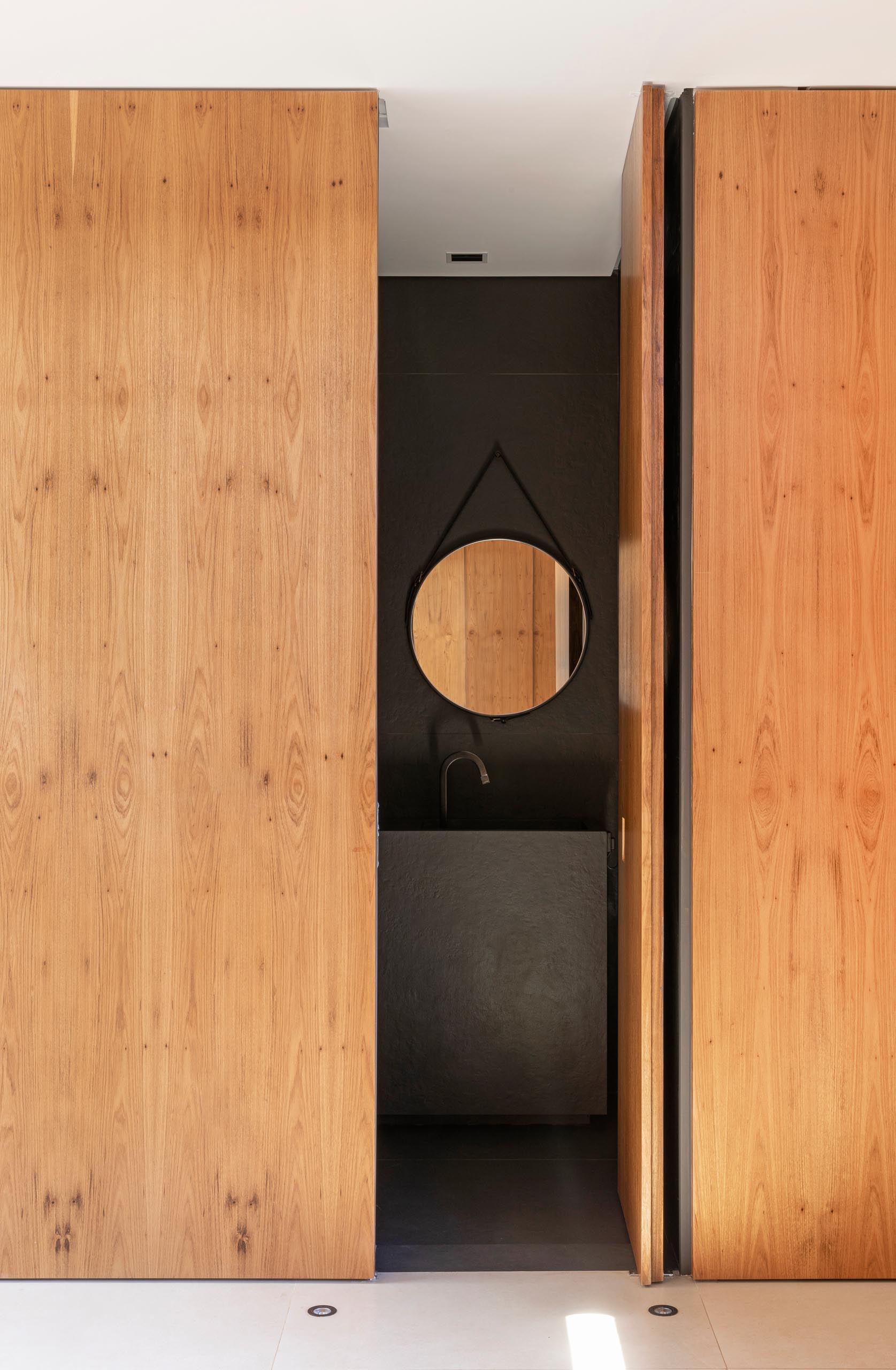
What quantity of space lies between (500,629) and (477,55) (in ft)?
5.64

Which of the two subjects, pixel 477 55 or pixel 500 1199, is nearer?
pixel 477 55

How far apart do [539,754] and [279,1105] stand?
1.54 m

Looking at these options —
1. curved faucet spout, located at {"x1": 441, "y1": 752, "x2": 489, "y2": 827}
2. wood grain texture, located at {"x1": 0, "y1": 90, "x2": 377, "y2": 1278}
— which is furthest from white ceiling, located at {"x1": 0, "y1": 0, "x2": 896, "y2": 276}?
curved faucet spout, located at {"x1": 441, "y1": 752, "x2": 489, "y2": 827}

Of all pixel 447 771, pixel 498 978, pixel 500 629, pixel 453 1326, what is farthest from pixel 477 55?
pixel 453 1326

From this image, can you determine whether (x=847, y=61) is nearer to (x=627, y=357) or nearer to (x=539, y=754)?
(x=627, y=357)

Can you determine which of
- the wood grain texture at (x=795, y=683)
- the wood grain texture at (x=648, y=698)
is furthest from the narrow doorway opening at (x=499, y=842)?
the wood grain texture at (x=795, y=683)

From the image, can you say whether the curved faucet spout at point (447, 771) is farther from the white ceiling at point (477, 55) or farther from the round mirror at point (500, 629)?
the white ceiling at point (477, 55)

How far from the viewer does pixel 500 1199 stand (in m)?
2.89

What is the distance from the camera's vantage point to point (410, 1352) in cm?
217

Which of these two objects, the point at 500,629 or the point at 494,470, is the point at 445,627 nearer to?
the point at 500,629

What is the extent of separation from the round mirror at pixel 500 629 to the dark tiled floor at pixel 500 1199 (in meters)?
1.34

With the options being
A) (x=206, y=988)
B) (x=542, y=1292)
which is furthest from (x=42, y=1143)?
(x=542, y=1292)

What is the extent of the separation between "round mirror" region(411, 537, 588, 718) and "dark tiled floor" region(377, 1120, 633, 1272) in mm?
1340

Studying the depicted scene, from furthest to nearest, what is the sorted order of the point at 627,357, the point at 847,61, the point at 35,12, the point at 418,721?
the point at 418,721 → the point at 627,357 → the point at 847,61 → the point at 35,12
